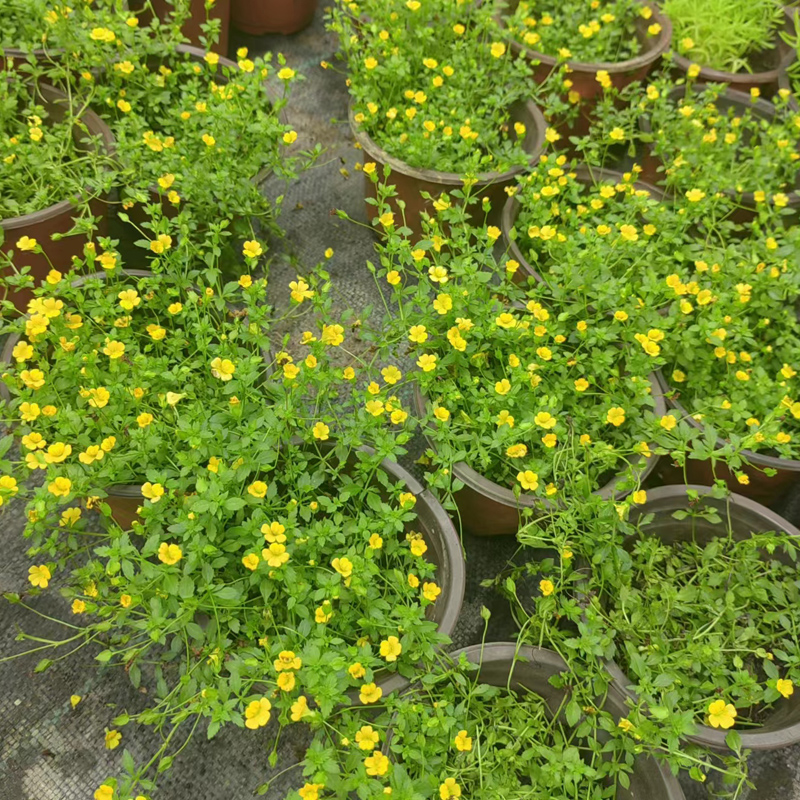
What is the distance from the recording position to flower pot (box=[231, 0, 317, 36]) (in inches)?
117

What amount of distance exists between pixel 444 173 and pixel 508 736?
1642mm

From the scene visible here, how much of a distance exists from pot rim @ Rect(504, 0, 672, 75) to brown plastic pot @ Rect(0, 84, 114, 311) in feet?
5.19

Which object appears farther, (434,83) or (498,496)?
(434,83)

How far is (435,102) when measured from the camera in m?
2.21

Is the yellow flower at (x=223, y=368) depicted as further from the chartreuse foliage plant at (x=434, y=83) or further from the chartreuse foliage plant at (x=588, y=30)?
the chartreuse foliage plant at (x=588, y=30)

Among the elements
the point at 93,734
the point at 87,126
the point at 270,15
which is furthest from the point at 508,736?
the point at 270,15

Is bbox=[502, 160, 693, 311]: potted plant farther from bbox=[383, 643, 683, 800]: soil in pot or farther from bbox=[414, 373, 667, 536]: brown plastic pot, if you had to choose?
bbox=[383, 643, 683, 800]: soil in pot

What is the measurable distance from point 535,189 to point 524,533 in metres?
1.08

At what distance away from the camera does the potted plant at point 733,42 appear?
2764 millimetres

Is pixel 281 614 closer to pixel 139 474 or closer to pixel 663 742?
pixel 139 474

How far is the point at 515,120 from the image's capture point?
2361 mm

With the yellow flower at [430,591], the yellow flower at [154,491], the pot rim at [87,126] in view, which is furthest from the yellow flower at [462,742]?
the pot rim at [87,126]

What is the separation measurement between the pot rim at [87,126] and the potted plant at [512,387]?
0.95 meters

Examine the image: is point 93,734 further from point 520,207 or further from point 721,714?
point 520,207
